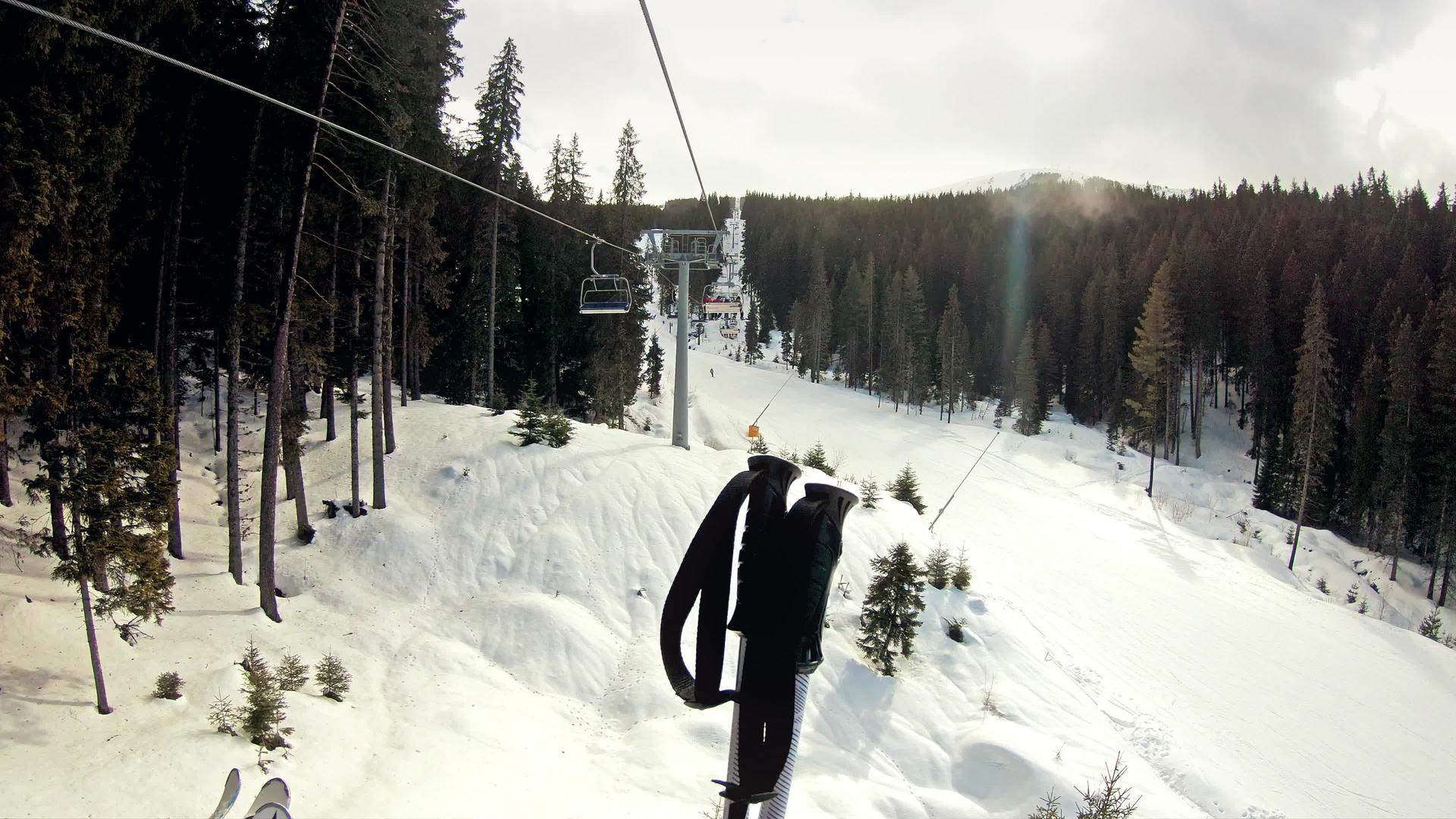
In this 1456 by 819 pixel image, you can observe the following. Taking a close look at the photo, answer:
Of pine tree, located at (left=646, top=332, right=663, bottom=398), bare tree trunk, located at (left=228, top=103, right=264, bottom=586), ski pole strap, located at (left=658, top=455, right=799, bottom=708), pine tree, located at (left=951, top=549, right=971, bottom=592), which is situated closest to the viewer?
ski pole strap, located at (left=658, top=455, right=799, bottom=708)

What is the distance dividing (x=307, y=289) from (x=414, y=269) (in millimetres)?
8372

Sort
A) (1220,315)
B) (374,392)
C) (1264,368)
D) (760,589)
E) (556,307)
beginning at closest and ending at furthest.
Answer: (760,589) < (374,392) < (556,307) < (1264,368) < (1220,315)

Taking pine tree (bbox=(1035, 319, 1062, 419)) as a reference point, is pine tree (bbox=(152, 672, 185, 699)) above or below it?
below

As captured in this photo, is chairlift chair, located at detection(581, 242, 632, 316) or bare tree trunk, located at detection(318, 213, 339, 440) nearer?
bare tree trunk, located at detection(318, 213, 339, 440)

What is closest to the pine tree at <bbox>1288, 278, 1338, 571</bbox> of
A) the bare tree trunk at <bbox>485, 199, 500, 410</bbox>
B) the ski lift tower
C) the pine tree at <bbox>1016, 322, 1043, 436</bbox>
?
the pine tree at <bbox>1016, 322, 1043, 436</bbox>

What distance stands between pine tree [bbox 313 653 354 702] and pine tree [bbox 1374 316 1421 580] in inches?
1863

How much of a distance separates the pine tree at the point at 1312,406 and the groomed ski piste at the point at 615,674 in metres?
13.2

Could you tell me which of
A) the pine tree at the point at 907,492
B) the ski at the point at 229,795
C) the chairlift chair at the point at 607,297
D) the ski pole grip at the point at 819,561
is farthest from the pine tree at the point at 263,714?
the pine tree at the point at 907,492

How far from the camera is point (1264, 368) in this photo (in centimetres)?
4853

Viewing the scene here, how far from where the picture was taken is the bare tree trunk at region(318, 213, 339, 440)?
15.1 metres

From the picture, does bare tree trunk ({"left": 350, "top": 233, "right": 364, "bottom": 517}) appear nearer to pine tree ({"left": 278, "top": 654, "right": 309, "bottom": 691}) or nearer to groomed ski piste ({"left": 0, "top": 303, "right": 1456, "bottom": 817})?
groomed ski piste ({"left": 0, "top": 303, "right": 1456, "bottom": 817})

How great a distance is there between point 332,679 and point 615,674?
15.0ft

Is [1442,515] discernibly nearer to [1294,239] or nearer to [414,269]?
[1294,239]

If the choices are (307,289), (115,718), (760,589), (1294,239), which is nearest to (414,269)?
(307,289)
